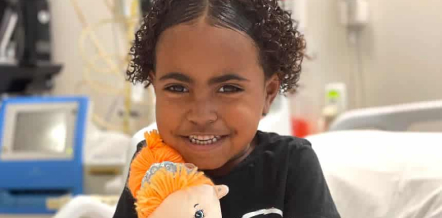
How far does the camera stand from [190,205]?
1.77 feet

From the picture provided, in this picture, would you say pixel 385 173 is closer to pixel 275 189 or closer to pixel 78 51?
pixel 275 189

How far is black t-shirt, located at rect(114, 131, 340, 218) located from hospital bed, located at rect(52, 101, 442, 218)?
18 centimetres

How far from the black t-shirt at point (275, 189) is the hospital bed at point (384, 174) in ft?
0.60

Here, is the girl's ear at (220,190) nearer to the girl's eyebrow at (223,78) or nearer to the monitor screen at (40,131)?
the girl's eyebrow at (223,78)

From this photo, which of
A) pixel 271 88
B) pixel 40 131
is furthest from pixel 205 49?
pixel 40 131

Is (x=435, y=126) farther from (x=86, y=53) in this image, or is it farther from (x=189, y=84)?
(x=86, y=53)

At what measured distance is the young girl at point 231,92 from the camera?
0.59m

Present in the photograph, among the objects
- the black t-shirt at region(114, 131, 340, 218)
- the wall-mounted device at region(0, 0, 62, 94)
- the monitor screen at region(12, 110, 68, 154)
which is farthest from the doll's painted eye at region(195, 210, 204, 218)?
the wall-mounted device at region(0, 0, 62, 94)

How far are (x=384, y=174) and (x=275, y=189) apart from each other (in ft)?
1.01

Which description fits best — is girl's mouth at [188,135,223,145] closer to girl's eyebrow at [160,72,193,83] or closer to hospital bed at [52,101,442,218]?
girl's eyebrow at [160,72,193,83]

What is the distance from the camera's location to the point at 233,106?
1.96 feet

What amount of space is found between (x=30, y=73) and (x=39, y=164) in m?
0.59

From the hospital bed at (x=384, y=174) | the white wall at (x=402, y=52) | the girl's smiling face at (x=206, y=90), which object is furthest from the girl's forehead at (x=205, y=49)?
the white wall at (x=402, y=52)

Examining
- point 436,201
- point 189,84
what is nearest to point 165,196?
point 189,84
